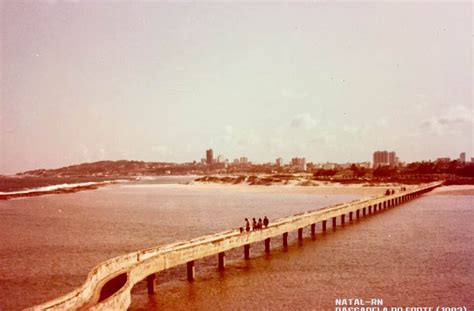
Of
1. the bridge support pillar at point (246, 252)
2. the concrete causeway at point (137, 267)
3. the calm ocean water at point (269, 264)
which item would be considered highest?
the concrete causeway at point (137, 267)

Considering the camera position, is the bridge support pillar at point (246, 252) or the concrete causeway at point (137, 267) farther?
the bridge support pillar at point (246, 252)

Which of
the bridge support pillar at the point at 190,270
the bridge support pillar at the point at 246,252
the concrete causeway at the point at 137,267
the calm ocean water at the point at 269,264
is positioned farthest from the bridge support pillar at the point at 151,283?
the bridge support pillar at the point at 246,252

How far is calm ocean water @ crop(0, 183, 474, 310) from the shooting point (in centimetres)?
2442

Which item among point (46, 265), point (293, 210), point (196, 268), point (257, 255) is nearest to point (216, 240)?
point (196, 268)

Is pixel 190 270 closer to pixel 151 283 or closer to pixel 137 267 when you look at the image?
pixel 151 283

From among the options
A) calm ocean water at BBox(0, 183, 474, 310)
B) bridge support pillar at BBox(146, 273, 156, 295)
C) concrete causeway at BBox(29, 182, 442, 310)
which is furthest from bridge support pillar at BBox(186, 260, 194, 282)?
bridge support pillar at BBox(146, 273, 156, 295)

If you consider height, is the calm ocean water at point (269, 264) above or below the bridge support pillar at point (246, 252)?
below

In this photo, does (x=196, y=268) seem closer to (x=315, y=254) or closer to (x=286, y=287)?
(x=286, y=287)

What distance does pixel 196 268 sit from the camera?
3094 cm

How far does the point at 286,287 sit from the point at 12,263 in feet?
62.5

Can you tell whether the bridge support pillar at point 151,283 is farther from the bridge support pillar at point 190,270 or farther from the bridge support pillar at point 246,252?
the bridge support pillar at point 246,252

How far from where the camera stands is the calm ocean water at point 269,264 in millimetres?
24422

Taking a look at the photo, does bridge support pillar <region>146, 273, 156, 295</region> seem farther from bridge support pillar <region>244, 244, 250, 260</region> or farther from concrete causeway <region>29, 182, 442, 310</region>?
bridge support pillar <region>244, 244, 250, 260</region>

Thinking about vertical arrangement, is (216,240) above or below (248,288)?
above
